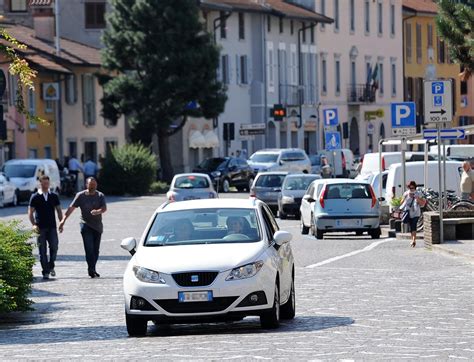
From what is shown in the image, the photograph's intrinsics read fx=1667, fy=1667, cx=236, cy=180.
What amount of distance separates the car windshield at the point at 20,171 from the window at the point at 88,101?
715 inches

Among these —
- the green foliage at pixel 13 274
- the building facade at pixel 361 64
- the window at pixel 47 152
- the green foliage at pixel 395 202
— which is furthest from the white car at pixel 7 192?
the building facade at pixel 361 64

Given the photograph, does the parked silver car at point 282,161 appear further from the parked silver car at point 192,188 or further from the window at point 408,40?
the window at point 408,40

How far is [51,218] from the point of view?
29406 millimetres

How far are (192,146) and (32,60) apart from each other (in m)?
13.7

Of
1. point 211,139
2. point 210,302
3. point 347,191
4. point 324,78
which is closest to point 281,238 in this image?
point 210,302

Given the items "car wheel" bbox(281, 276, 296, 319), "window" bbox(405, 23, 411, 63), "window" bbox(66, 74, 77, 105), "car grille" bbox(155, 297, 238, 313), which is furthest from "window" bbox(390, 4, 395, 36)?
"car grille" bbox(155, 297, 238, 313)

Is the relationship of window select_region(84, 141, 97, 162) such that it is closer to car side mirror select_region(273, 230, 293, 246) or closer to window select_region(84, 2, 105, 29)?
window select_region(84, 2, 105, 29)

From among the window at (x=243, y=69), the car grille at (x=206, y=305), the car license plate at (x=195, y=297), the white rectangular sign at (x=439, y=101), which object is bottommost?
the car grille at (x=206, y=305)

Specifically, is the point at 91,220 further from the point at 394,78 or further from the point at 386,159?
the point at 394,78

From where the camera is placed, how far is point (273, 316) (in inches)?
700

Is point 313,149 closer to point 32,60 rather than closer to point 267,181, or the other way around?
point 32,60

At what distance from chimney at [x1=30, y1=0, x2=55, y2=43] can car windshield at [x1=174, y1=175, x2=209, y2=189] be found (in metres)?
28.3

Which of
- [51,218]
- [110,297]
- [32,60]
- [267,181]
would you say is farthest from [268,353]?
[32,60]

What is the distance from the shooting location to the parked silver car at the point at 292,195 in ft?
171
